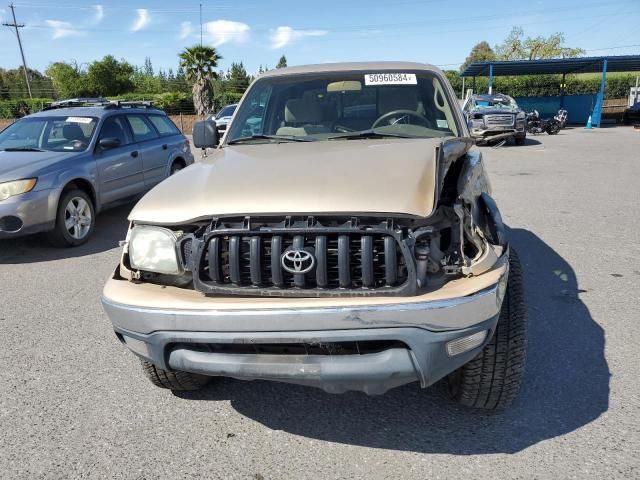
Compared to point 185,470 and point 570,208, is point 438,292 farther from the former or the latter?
point 570,208

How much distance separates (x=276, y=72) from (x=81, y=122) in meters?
3.98

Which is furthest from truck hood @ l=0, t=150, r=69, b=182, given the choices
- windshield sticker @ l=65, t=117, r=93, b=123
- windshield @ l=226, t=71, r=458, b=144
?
windshield @ l=226, t=71, r=458, b=144

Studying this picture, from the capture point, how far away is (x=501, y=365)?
241 centimetres

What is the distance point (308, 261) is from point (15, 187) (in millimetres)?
4741

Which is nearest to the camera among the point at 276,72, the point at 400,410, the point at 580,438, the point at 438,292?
the point at 438,292

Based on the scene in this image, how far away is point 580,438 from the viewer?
2.46m

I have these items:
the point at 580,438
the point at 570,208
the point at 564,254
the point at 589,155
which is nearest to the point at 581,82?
the point at 589,155

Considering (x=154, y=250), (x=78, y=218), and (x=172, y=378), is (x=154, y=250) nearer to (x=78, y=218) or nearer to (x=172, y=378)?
(x=172, y=378)

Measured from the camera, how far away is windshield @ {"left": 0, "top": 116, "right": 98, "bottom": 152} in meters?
6.64

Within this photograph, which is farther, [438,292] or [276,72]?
[276,72]

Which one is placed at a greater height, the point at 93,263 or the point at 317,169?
the point at 317,169

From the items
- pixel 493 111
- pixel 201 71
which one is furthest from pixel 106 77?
pixel 493 111

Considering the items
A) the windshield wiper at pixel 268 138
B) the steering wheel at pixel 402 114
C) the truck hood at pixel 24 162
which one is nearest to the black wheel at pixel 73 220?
the truck hood at pixel 24 162

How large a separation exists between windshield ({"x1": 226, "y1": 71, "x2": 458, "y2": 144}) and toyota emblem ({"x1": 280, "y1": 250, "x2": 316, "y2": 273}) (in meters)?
1.51
